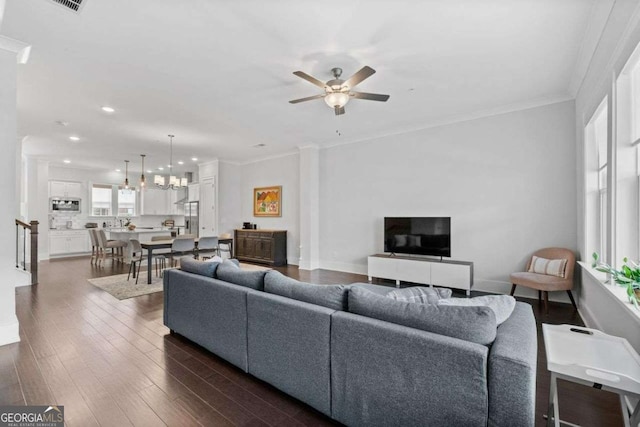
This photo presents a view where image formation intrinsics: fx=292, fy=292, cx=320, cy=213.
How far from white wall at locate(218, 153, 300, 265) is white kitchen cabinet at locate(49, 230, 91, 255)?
177 inches

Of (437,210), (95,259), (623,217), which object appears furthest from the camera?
(95,259)

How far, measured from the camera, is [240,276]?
247 centimetres

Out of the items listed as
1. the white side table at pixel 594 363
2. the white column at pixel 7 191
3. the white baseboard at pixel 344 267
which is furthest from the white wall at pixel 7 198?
the white baseboard at pixel 344 267

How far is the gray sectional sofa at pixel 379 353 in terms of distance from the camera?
127cm

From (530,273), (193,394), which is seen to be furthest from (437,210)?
(193,394)

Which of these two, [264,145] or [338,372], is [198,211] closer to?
[264,145]

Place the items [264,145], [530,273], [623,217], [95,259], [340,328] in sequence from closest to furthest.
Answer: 1. [340,328]
2. [623,217]
3. [530,273]
4. [264,145]
5. [95,259]

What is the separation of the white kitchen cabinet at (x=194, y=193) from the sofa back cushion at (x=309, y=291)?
7500 mm

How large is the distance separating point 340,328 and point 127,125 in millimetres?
5448

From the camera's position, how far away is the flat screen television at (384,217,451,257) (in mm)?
4883

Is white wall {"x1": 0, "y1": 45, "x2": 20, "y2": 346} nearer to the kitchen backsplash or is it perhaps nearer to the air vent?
the air vent

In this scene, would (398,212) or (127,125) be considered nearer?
(127,125)

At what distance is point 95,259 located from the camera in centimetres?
768

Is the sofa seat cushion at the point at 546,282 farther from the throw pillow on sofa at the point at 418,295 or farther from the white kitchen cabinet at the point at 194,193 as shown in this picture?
the white kitchen cabinet at the point at 194,193
